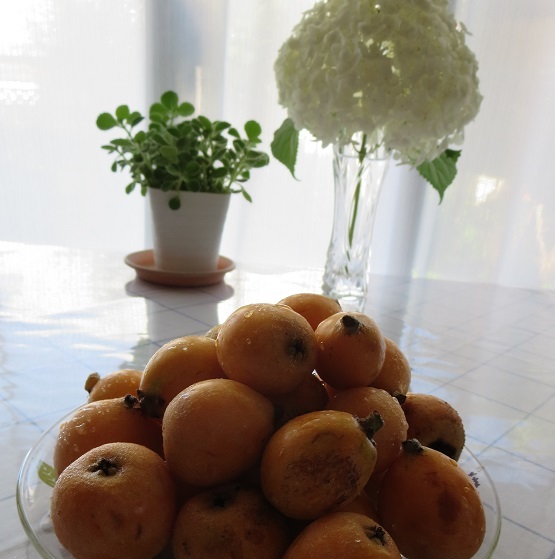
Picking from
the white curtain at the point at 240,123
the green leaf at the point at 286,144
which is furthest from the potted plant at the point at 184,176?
the white curtain at the point at 240,123

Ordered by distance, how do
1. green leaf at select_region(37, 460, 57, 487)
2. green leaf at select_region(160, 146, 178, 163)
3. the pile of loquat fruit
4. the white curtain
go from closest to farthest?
the pile of loquat fruit < green leaf at select_region(37, 460, 57, 487) < green leaf at select_region(160, 146, 178, 163) < the white curtain

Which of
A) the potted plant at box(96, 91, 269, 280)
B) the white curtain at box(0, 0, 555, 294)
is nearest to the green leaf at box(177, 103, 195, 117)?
the potted plant at box(96, 91, 269, 280)

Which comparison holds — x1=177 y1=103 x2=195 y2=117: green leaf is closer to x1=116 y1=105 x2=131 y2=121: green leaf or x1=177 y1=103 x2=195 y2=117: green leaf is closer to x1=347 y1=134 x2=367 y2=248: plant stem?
x1=116 y1=105 x2=131 y2=121: green leaf

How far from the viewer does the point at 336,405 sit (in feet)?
1.35

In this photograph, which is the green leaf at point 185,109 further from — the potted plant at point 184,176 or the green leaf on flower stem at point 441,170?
the green leaf on flower stem at point 441,170

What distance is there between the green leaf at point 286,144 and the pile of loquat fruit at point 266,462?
0.63 metres

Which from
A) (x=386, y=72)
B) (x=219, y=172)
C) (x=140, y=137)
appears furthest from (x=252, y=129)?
(x=386, y=72)

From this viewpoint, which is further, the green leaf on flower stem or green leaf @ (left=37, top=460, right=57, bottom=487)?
the green leaf on flower stem

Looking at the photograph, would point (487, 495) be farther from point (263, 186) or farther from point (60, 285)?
point (263, 186)

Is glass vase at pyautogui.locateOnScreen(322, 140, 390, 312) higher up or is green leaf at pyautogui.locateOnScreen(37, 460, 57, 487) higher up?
glass vase at pyautogui.locateOnScreen(322, 140, 390, 312)

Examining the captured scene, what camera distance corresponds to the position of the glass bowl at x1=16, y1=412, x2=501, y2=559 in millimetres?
363

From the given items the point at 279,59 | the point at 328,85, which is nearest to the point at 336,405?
the point at 328,85

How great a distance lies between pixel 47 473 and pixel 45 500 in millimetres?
40

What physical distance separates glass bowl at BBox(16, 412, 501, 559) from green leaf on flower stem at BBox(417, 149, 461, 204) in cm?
62
